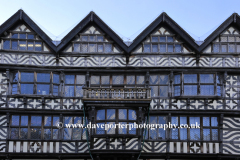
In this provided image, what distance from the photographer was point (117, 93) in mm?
21609

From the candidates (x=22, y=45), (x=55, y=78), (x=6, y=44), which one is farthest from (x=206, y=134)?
(x=6, y=44)

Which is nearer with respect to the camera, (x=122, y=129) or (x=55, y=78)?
(x=122, y=129)

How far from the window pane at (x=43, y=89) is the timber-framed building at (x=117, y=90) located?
6 centimetres

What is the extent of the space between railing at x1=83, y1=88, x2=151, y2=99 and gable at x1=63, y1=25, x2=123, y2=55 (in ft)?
9.14

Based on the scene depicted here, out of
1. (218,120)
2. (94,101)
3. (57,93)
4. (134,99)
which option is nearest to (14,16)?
(57,93)

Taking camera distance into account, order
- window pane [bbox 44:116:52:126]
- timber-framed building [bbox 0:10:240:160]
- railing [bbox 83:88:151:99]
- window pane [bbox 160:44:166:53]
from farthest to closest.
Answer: window pane [bbox 160:44:166:53] < window pane [bbox 44:116:52:126] < timber-framed building [bbox 0:10:240:160] < railing [bbox 83:88:151:99]

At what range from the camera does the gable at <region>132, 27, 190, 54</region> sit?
2316 centimetres

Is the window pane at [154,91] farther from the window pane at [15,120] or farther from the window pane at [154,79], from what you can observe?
the window pane at [15,120]

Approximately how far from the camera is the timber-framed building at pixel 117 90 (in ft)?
71.1

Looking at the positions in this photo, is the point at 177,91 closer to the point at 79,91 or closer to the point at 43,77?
the point at 79,91

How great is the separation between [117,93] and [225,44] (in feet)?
23.8

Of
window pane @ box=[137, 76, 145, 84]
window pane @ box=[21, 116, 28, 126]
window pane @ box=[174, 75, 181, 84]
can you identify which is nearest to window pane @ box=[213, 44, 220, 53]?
window pane @ box=[174, 75, 181, 84]

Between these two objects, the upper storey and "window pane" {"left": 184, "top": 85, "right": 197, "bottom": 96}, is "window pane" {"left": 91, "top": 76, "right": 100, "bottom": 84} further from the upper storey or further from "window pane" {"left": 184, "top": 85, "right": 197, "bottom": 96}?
"window pane" {"left": 184, "top": 85, "right": 197, "bottom": 96}

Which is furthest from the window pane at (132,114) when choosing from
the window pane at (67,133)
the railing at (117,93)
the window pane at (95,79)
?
the window pane at (67,133)
